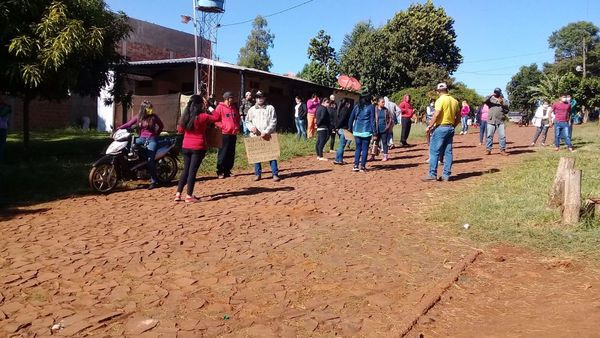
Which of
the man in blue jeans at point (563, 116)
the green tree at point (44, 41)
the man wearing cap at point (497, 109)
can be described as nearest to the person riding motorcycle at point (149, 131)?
the green tree at point (44, 41)

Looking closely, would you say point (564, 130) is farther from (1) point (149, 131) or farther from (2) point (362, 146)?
(1) point (149, 131)

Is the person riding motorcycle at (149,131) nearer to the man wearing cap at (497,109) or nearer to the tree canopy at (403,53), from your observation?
the man wearing cap at (497,109)

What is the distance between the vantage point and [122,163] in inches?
349

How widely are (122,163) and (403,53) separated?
3476cm

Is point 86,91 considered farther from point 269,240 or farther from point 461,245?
point 461,245

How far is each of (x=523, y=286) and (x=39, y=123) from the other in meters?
22.6

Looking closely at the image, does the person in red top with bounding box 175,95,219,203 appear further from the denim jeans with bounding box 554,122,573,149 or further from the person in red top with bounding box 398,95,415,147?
the denim jeans with bounding box 554,122,573,149

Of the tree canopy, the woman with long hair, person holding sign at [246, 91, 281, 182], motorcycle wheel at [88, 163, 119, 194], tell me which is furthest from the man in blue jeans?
the tree canopy

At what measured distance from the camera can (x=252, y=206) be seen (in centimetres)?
755

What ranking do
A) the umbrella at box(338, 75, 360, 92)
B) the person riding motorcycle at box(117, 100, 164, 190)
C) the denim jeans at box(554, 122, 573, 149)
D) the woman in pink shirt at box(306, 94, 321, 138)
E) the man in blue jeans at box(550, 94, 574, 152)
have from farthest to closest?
the umbrella at box(338, 75, 360, 92), the woman in pink shirt at box(306, 94, 321, 138), the denim jeans at box(554, 122, 573, 149), the man in blue jeans at box(550, 94, 574, 152), the person riding motorcycle at box(117, 100, 164, 190)

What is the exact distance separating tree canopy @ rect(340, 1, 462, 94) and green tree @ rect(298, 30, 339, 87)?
1751 mm

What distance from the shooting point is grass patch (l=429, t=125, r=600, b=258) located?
18.3 ft

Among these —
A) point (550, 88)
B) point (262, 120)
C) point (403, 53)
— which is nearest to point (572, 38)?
point (550, 88)

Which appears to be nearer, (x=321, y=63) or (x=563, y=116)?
(x=563, y=116)
